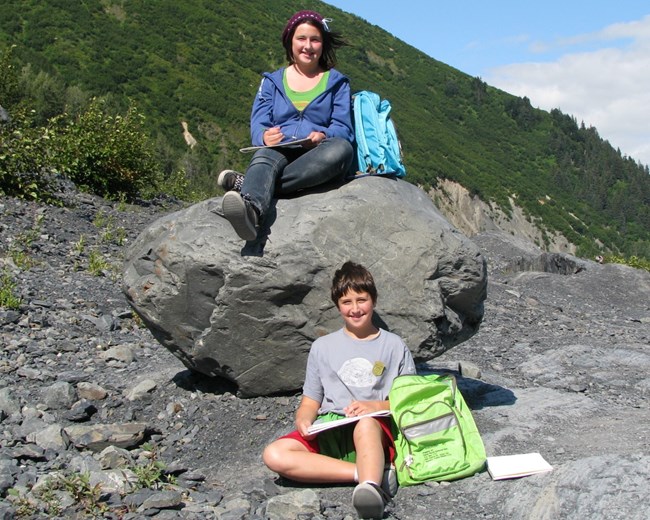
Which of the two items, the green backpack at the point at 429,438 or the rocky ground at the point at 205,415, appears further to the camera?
the green backpack at the point at 429,438

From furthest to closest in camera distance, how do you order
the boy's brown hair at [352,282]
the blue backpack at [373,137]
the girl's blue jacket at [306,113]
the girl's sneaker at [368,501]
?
the blue backpack at [373,137], the girl's blue jacket at [306,113], the boy's brown hair at [352,282], the girl's sneaker at [368,501]

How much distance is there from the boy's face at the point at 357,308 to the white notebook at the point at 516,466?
1079 mm

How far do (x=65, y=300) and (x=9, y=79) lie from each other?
518 inches

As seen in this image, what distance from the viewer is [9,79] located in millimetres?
19406

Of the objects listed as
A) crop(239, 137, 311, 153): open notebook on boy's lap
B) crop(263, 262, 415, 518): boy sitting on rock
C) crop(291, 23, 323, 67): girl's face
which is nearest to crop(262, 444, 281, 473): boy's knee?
crop(263, 262, 415, 518): boy sitting on rock

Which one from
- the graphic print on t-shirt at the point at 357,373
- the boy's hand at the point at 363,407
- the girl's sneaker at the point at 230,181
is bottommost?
the boy's hand at the point at 363,407

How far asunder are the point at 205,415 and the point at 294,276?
1.38 m

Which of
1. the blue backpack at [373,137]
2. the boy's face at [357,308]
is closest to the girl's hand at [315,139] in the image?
the blue backpack at [373,137]

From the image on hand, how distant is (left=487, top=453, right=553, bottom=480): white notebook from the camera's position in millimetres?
4027

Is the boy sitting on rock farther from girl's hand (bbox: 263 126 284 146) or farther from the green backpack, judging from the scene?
girl's hand (bbox: 263 126 284 146)

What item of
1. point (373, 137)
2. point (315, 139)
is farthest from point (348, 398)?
point (373, 137)

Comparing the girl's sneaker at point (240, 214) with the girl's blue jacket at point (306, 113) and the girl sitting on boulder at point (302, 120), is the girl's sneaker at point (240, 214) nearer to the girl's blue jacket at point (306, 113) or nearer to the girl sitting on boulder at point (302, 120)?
the girl sitting on boulder at point (302, 120)

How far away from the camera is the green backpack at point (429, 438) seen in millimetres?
4078

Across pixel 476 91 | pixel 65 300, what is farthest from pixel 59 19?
pixel 476 91
